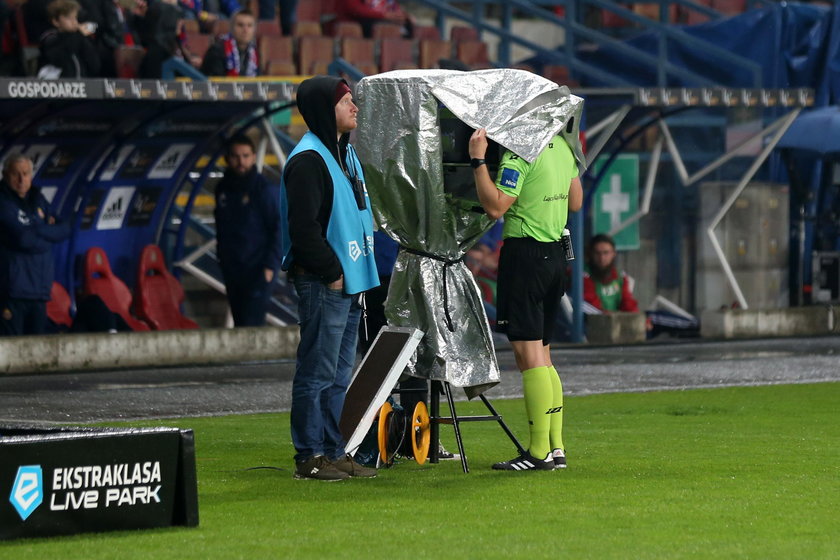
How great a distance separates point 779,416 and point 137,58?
8916 mm

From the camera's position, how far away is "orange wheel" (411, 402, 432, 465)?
9930 millimetres

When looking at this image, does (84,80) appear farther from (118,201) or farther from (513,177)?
(513,177)

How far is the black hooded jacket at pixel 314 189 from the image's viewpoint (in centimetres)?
900

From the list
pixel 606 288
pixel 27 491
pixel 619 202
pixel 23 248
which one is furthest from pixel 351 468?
pixel 619 202

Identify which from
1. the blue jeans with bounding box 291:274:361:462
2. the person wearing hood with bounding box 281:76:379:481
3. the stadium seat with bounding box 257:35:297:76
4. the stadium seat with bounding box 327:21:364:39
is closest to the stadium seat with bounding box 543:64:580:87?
the stadium seat with bounding box 327:21:364:39

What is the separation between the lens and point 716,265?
862 inches

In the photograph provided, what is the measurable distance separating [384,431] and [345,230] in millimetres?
1215

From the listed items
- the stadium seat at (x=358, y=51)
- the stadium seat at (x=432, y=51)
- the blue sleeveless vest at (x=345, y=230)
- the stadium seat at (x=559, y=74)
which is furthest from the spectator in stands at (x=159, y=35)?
the blue sleeveless vest at (x=345, y=230)

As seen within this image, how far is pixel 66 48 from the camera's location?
17.5 meters

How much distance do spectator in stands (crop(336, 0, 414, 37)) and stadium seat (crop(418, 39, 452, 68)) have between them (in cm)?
88

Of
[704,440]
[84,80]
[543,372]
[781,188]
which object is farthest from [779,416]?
[781,188]

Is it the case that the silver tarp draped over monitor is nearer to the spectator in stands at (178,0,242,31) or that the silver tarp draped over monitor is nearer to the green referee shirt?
the green referee shirt

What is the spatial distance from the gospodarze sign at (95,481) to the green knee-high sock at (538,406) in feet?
8.25

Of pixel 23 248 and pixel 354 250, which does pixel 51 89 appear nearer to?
pixel 23 248
